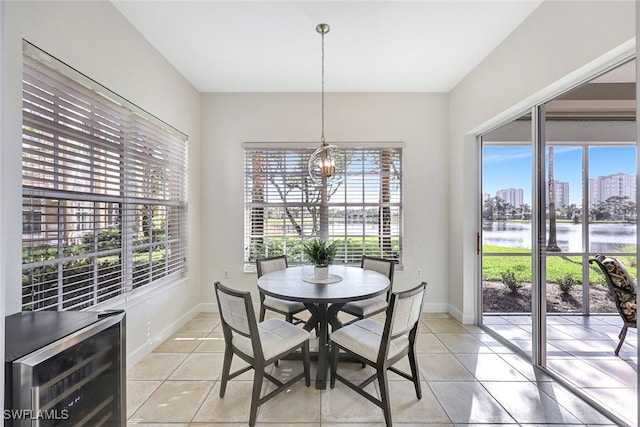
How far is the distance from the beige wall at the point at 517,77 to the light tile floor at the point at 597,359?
1103 mm

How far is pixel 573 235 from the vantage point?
2135 mm

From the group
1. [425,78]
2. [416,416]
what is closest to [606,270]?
[416,416]

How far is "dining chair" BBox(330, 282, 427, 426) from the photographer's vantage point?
1.76 meters

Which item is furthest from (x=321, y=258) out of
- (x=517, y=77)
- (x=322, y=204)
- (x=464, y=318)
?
(x=517, y=77)

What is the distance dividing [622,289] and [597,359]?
2.18 feet

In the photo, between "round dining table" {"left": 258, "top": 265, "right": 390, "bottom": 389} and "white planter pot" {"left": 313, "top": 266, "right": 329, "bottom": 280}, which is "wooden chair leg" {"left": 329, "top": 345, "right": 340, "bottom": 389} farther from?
"white planter pot" {"left": 313, "top": 266, "right": 329, "bottom": 280}

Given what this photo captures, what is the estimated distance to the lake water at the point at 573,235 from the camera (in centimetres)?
184

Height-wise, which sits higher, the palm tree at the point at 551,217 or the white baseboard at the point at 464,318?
the palm tree at the point at 551,217

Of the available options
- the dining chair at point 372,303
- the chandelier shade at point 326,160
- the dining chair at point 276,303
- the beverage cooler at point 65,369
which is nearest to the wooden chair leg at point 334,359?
the dining chair at point 372,303

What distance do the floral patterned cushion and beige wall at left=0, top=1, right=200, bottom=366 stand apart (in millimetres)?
3038

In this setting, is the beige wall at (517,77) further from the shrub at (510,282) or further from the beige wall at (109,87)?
the beige wall at (109,87)

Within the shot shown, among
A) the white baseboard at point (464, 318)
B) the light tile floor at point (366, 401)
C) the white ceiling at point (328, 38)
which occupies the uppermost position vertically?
the white ceiling at point (328, 38)

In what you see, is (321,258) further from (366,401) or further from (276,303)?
(366,401)

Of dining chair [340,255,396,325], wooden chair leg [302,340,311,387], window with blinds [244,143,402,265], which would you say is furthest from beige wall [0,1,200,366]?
dining chair [340,255,396,325]
